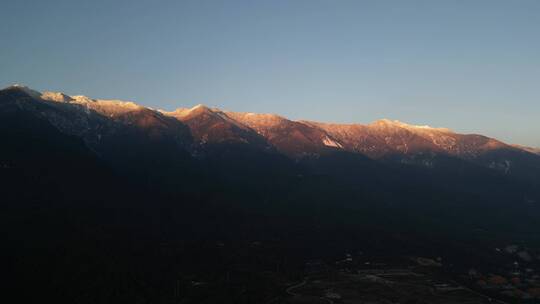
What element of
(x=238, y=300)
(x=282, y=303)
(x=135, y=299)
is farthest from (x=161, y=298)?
(x=282, y=303)

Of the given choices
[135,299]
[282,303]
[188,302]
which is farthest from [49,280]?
[282,303]

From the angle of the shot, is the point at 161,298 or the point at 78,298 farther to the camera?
the point at 161,298

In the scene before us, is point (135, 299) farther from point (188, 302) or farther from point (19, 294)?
point (19, 294)

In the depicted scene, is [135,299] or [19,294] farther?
[135,299]

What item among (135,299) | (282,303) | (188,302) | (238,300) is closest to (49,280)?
(135,299)

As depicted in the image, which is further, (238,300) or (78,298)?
(238,300)

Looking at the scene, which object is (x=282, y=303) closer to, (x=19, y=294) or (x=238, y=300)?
(x=238, y=300)

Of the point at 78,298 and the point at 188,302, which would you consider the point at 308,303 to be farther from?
the point at 78,298
